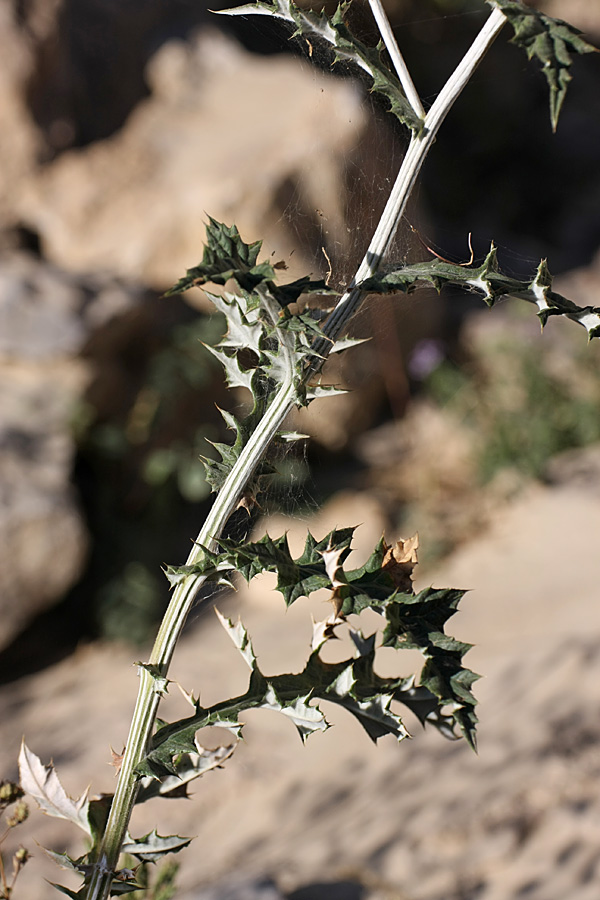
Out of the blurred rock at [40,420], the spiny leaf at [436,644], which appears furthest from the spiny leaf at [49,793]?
the blurred rock at [40,420]

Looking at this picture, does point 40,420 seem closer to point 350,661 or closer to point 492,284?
point 350,661

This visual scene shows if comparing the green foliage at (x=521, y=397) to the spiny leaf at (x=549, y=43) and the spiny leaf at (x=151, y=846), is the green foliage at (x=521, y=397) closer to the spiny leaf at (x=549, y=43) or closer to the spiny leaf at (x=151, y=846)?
the spiny leaf at (x=151, y=846)

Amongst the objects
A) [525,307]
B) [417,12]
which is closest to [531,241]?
[417,12]

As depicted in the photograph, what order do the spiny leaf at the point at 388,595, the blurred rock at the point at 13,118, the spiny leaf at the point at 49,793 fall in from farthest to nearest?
the blurred rock at the point at 13,118, the spiny leaf at the point at 49,793, the spiny leaf at the point at 388,595

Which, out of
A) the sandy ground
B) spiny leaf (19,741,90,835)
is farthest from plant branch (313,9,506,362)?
the sandy ground

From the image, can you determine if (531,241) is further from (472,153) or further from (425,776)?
(425,776)

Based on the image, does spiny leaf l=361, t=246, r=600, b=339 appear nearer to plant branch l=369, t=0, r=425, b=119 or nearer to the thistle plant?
the thistle plant

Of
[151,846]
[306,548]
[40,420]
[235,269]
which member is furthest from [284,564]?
[40,420]
